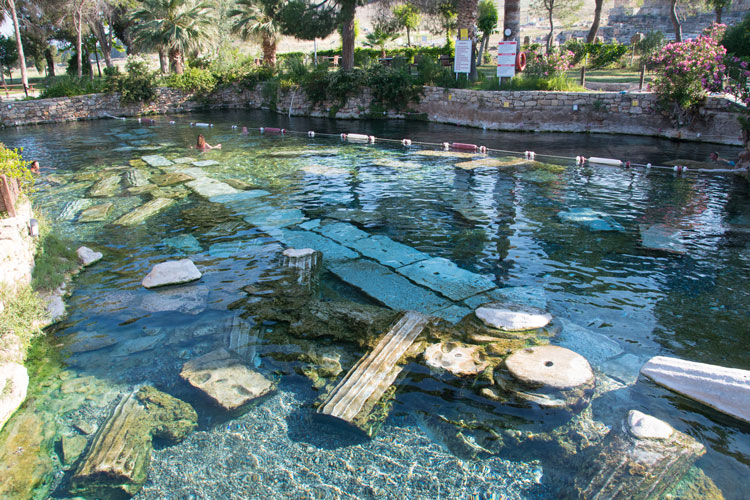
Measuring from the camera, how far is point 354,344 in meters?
4.89

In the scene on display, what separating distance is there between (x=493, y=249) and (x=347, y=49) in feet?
62.4

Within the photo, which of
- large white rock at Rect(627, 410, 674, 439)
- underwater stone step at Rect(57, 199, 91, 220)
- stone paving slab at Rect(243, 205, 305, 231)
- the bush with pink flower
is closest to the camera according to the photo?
large white rock at Rect(627, 410, 674, 439)

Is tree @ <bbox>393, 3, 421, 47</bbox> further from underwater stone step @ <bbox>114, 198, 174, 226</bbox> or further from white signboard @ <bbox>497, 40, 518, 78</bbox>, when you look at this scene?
underwater stone step @ <bbox>114, 198, 174, 226</bbox>

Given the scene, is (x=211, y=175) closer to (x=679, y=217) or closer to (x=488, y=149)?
(x=488, y=149)

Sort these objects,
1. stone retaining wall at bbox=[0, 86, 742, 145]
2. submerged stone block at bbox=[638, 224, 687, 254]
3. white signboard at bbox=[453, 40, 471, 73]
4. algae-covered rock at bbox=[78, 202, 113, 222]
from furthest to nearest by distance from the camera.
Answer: white signboard at bbox=[453, 40, 471, 73], stone retaining wall at bbox=[0, 86, 742, 145], algae-covered rock at bbox=[78, 202, 113, 222], submerged stone block at bbox=[638, 224, 687, 254]

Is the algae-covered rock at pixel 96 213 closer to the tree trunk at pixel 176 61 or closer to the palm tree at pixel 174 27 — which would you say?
the palm tree at pixel 174 27

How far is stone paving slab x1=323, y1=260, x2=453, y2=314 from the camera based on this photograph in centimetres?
564

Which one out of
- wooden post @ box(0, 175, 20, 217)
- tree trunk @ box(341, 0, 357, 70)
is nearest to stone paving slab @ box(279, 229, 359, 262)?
wooden post @ box(0, 175, 20, 217)

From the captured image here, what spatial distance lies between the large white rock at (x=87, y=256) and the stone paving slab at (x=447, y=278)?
4.20 m

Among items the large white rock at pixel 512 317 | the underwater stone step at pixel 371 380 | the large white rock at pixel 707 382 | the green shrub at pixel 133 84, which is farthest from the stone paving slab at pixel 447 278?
the green shrub at pixel 133 84

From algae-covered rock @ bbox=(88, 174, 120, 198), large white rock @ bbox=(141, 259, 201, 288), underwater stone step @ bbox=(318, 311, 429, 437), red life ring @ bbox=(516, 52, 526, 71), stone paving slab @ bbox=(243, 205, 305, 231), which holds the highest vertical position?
red life ring @ bbox=(516, 52, 526, 71)

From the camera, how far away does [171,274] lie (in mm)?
6352

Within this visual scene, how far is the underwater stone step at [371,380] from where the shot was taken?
392 cm

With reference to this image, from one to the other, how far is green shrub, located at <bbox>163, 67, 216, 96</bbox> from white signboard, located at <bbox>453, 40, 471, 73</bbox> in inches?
570
